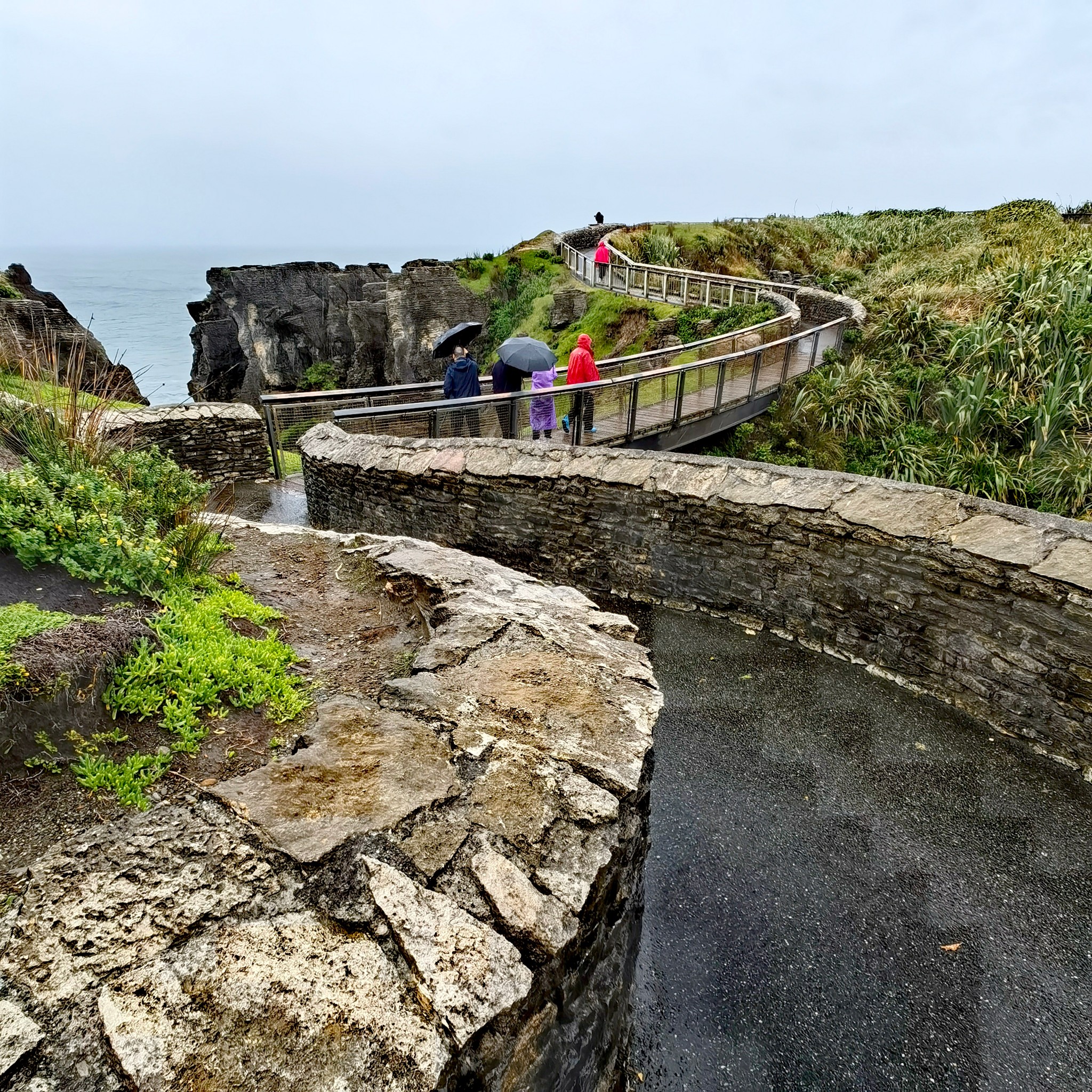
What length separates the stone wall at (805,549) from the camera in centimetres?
425

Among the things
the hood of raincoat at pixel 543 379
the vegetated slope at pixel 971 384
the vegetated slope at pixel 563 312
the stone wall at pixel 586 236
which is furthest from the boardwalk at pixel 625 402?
the stone wall at pixel 586 236

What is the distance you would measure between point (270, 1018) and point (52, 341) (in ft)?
21.2

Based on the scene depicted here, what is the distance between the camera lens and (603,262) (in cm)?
2005

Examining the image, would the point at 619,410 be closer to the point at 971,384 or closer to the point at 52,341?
the point at 971,384

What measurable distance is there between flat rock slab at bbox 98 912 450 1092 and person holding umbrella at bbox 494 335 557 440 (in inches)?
262

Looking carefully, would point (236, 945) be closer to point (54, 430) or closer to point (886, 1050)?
point (886, 1050)

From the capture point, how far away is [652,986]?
10.4 ft

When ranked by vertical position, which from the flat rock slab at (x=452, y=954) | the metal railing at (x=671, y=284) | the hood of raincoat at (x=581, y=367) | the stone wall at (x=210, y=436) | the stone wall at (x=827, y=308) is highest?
the metal railing at (x=671, y=284)

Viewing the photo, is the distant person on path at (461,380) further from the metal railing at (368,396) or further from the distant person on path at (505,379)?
the metal railing at (368,396)

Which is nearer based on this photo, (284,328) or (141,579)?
(141,579)

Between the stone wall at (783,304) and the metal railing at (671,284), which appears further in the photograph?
the metal railing at (671,284)

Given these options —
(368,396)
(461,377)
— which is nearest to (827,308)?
(461,377)

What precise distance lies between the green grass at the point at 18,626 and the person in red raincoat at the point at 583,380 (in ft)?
20.4

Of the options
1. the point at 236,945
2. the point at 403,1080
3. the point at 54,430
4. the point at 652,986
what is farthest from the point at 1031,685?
the point at 54,430
